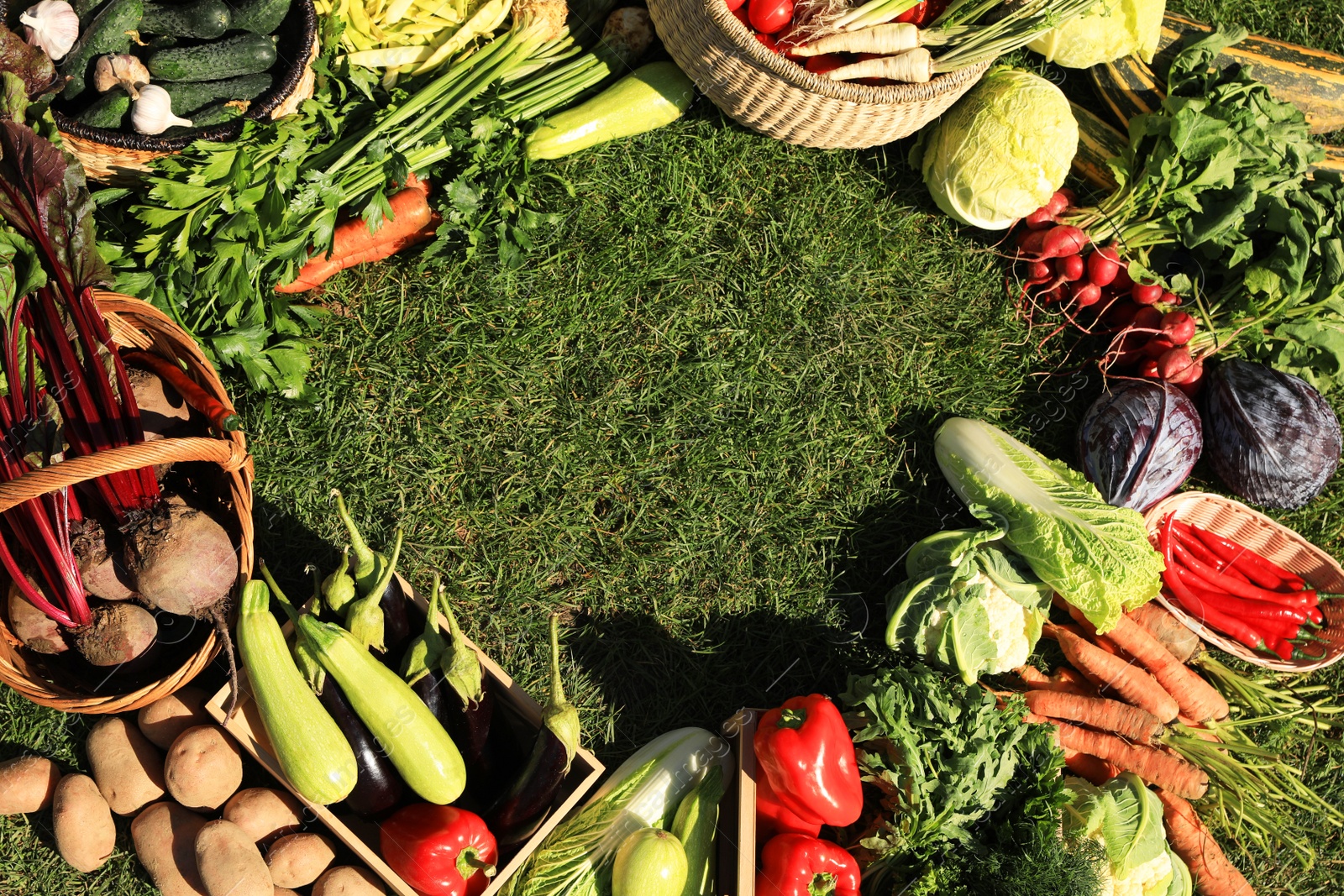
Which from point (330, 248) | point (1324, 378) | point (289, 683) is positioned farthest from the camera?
point (1324, 378)

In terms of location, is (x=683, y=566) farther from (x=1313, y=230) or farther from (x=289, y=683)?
(x=1313, y=230)

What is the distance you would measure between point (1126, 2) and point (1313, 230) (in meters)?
1.07

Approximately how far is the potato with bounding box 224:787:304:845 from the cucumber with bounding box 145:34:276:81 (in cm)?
214

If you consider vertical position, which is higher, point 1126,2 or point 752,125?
point 1126,2

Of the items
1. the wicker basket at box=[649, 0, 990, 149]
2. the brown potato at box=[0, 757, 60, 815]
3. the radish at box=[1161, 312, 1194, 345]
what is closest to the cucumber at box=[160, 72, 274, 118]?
the wicker basket at box=[649, 0, 990, 149]

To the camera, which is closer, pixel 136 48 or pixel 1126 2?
pixel 136 48

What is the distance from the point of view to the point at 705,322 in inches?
140

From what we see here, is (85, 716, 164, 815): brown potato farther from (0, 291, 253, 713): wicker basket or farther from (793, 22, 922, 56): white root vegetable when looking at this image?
(793, 22, 922, 56): white root vegetable

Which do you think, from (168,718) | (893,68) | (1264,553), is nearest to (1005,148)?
(893,68)

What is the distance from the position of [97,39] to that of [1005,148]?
289 centimetres

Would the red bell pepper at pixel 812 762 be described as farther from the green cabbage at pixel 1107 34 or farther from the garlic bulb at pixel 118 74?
the garlic bulb at pixel 118 74

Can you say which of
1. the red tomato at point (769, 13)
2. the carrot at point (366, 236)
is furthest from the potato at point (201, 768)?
the red tomato at point (769, 13)

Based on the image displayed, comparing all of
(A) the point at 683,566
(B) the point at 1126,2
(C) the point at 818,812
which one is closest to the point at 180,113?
(A) the point at 683,566

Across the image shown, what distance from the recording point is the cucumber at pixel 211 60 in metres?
2.88
